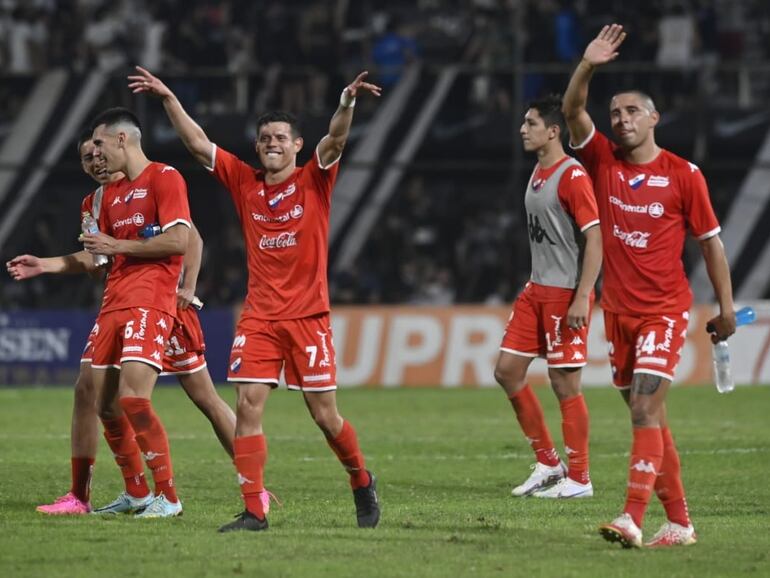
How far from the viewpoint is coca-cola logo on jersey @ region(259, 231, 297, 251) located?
9.16 metres

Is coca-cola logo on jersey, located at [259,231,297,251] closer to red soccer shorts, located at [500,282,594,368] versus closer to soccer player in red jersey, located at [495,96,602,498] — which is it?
soccer player in red jersey, located at [495,96,602,498]

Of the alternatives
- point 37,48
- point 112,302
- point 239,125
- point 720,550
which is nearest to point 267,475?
point 112,302

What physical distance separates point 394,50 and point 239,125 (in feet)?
10.3

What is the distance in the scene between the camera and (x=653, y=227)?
28.5 ft

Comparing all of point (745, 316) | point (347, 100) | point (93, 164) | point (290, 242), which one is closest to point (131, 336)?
point (290, 242)

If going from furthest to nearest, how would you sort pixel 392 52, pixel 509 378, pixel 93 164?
pixel 392 52 < pixel 509 378 < pixel 93 164

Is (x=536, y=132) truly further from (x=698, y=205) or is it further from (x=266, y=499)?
(x=266, y=499)

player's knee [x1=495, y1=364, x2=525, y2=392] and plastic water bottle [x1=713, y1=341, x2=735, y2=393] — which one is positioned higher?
plastic water bottle [x1=713, y1=341, x2=735, y2=393]

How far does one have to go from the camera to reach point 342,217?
2781cm

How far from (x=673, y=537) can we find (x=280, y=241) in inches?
114

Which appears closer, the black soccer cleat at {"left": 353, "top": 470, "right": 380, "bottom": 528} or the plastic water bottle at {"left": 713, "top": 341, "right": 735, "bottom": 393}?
Answer: the plastic water bottle at {"left": 713, "top": 341, "right": 735, "bottom": 393}

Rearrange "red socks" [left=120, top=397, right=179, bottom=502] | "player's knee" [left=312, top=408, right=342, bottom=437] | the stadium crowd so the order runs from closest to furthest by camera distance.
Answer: "player's knee" [left=312, top=408, right=342, bottom=437] < "red socks" [left=120, top=397, right=179, bottom=502] < the stadium crowd

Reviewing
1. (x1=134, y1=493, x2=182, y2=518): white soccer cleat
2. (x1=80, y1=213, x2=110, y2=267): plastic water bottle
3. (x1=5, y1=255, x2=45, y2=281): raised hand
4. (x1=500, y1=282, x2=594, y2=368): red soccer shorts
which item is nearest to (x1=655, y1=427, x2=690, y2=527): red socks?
(x1=500, y1=282, x2=594, y2=368): red soccer shorts

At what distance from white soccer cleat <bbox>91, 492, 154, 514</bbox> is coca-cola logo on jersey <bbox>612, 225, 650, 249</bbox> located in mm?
3512
